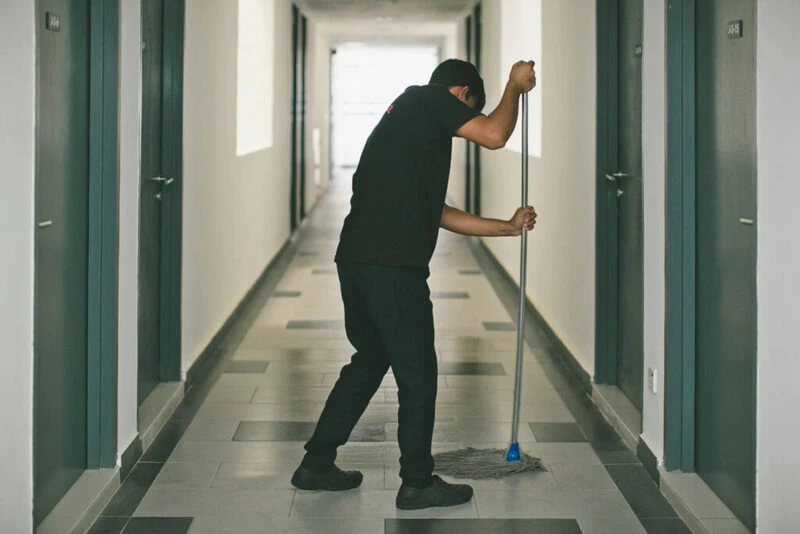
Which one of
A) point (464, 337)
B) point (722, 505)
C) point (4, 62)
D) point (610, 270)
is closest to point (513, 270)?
point (464, 337)

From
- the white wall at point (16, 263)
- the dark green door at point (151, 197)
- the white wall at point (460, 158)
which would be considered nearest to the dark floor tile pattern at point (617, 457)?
the dark green door at point (151, 197)

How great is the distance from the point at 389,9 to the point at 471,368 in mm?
8754

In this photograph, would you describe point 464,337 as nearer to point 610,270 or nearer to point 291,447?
point 610,270

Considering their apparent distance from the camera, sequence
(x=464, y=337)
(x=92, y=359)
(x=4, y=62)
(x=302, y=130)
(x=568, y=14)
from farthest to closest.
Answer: (x=302, y=130)
(x=464, y=337)
(x=568, y=14)
(x=92, y=359)
(x=4, y=62)

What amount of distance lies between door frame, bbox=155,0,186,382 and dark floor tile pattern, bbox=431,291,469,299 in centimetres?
334

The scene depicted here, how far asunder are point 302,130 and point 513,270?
5576 mm

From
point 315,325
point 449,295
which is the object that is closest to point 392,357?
point 315,325

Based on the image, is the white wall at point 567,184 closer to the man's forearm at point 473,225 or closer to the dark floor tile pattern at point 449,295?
the dark floor tile pattern at point 449,295

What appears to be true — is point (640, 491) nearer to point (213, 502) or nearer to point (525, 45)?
point (213, 502)

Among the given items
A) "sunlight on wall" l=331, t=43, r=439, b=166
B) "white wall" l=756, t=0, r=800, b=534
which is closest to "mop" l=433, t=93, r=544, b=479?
"white wall" l=756, t=0, r=800, b=534

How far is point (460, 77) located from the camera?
3.61 m

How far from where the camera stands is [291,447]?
A: 4473 millimetres

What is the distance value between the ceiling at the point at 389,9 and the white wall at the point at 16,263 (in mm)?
10182

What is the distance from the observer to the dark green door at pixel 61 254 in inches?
131
